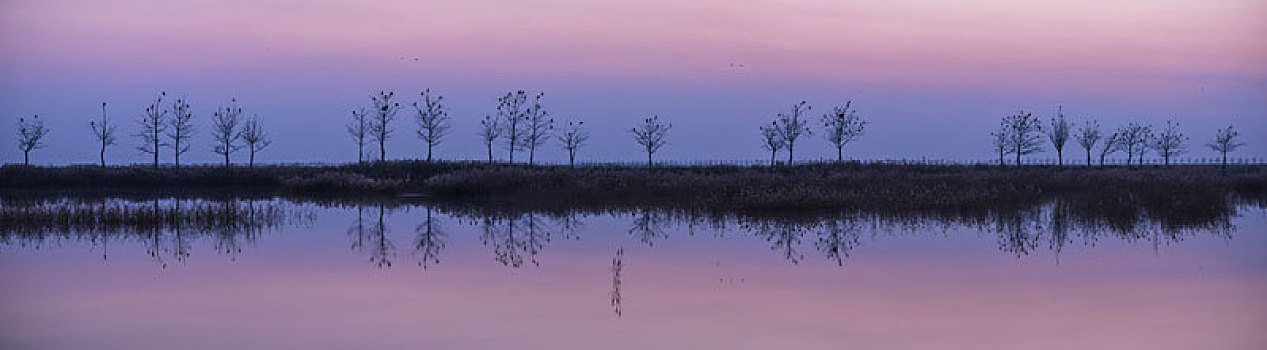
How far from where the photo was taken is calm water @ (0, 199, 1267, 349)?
11.6 metres

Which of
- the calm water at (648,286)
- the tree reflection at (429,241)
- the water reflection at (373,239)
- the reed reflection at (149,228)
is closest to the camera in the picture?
the calm water at (648,286)

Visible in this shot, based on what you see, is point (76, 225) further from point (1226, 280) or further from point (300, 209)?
point (1226, 280)

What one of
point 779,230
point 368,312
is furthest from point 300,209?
point 368,312

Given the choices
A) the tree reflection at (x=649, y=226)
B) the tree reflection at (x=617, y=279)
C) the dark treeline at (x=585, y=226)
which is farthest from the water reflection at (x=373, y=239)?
the tree reflection at (x=649, y=226)

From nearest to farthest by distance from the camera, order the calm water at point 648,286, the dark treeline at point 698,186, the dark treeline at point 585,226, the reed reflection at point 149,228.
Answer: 1. the calm water at point 648,286
2. the dark treeline at point 585,226
3. the reed reflection at point 149,228
4. the dark treeline at point 698,186

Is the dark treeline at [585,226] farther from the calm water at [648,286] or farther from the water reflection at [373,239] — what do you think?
the calm water at [648,286]

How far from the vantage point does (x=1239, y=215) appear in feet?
92.2

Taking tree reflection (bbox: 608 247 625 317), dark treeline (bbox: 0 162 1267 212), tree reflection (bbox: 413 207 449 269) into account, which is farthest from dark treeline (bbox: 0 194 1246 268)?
tree reflection (bbox: 608 247 625 317)

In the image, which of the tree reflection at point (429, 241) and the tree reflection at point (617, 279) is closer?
the tree reflection at point (617, 279)

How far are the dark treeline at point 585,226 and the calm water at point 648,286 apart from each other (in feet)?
0.54

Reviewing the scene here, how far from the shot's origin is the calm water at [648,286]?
1159 centimetres

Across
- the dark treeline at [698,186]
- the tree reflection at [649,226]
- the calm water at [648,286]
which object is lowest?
the calm water at [648,286]

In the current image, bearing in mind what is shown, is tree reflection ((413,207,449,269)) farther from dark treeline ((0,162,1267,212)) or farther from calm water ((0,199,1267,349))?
dark treeline ((0,162,1267,212))

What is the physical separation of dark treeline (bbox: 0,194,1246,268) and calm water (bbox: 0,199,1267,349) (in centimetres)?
17
